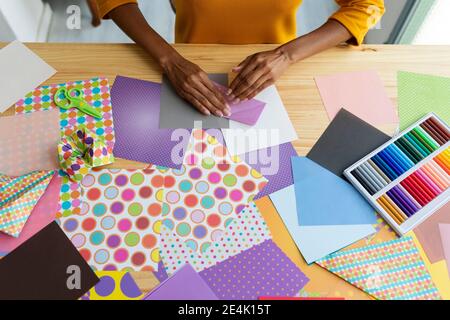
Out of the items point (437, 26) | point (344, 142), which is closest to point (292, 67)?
point (344, 142)

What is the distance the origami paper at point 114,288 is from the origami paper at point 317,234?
30cm

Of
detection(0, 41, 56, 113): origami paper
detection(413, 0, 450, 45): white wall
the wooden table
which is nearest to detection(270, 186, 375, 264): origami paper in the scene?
the wooden table

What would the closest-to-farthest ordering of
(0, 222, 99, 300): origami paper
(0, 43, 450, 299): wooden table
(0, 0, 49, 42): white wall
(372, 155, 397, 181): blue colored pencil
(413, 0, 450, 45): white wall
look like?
1. (0, 222, 99, 300): origami paper
2. (372, 155, 397, 181): blue colored pencil
3. (0, 43, 450, 299): wooden table
4. (413, 0, 450, 45): white wall
5. (0, 0, 49, 42): white wall

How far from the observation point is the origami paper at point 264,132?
2.64 feet

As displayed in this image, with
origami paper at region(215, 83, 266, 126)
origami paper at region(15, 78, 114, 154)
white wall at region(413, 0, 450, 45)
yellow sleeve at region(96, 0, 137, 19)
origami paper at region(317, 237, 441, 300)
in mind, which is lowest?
origami paper at region(317, 237, 441, 300)

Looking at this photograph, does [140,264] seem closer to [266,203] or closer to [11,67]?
[266,203]

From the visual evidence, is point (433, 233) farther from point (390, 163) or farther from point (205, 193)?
point (205, 193)

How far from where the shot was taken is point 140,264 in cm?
67

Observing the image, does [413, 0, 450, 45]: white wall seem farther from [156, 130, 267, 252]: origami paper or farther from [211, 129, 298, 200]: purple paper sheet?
[156, 130, 267, 252]: origami paper

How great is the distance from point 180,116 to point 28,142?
0.32 metres

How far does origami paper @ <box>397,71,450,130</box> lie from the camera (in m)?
0.85

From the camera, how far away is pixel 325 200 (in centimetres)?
75

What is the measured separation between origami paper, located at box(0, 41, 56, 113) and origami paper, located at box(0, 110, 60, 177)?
58 mm

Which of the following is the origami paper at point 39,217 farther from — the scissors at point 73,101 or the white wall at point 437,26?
the white wall at point 437,26
